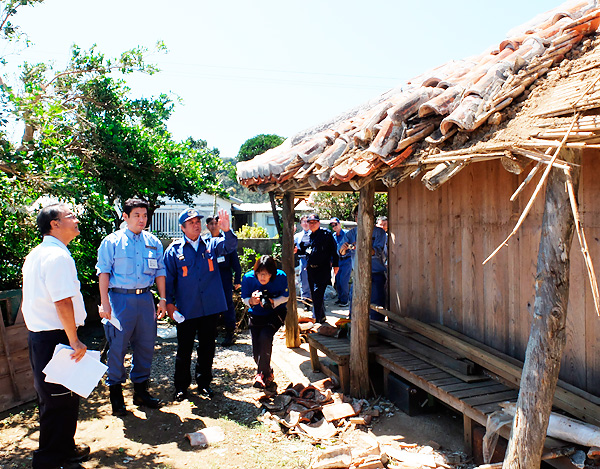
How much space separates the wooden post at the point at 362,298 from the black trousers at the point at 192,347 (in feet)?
5.11

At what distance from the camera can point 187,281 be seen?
5285 mm

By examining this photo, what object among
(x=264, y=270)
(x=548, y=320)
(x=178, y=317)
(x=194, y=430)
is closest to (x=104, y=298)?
(x=178, y=317)

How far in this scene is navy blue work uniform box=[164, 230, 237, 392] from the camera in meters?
5.28

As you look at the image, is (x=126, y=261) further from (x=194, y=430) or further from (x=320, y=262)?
(x=320, y=262)

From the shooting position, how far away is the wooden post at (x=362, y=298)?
5.07 meters

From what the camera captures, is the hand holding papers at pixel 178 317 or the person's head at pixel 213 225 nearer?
the hand holding papers at pixel 178 317

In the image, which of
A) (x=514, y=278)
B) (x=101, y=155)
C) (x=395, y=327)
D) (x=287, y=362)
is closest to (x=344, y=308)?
(x=287, y=362)

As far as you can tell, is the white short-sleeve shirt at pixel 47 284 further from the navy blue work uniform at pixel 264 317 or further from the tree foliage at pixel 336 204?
the tree foliage at pixel 336 204

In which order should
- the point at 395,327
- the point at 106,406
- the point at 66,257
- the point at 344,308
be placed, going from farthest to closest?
the point at 344,308
the point at 395,327
the point at 106,406
the point at 66,257

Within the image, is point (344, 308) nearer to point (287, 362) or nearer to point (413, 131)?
point (287, 362)

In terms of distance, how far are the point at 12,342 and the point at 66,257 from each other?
2208mm

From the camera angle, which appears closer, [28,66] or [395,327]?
[395,327]

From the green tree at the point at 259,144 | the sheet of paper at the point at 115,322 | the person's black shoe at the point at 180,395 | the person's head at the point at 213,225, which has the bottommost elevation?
the person's black shoe at the point at 180,395

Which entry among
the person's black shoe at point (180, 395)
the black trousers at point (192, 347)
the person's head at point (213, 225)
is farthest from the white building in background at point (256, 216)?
the person's black shoe at point (180, 395)
